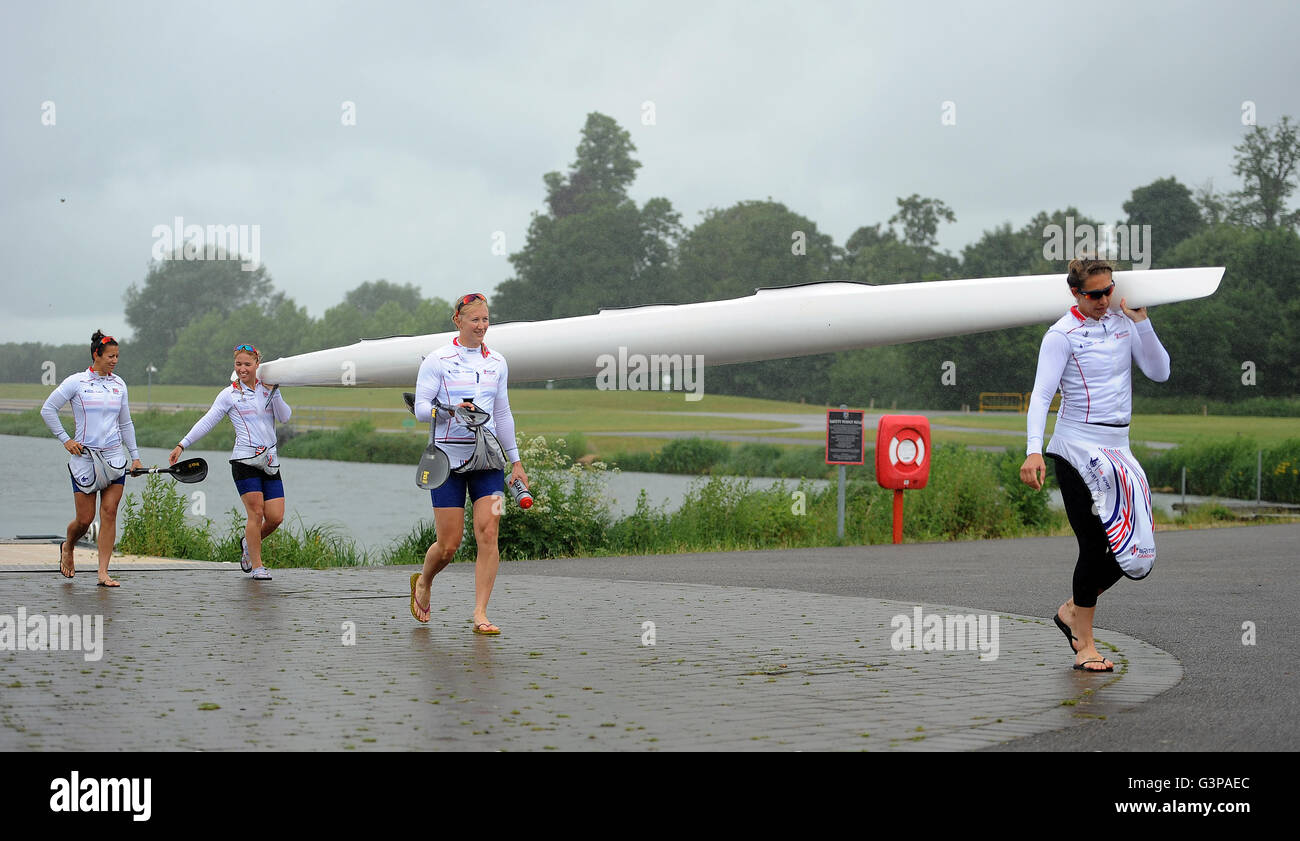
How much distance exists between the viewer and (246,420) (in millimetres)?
11539

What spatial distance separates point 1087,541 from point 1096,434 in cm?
57

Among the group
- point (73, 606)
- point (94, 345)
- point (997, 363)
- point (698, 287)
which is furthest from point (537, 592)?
point (698, 287)

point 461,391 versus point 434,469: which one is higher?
point 461,391

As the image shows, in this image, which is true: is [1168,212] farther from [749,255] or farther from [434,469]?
[434,469]

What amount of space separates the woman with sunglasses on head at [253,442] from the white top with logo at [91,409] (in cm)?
56

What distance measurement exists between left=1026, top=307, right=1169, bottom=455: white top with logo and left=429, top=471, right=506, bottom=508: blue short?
3.29 metres

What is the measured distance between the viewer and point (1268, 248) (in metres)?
60.7

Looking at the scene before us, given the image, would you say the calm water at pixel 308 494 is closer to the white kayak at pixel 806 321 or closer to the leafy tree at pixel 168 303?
the white kayak at pixel 806 321

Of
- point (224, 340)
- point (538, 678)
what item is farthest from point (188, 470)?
point (224, 340)

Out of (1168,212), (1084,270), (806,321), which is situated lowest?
(806,321)

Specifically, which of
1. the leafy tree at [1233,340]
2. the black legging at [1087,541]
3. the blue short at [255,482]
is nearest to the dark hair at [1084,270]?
the black legging at [1087,541]

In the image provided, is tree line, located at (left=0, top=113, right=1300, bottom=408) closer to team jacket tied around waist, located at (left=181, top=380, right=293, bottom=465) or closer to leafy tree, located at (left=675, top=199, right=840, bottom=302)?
leafy tree, located at (left=675, top=199, right=840, bottom=302)

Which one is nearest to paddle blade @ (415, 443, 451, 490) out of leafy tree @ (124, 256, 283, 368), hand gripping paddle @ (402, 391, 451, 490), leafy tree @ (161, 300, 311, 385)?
hand gripping paddle @ (402, 391, 451, 490)
